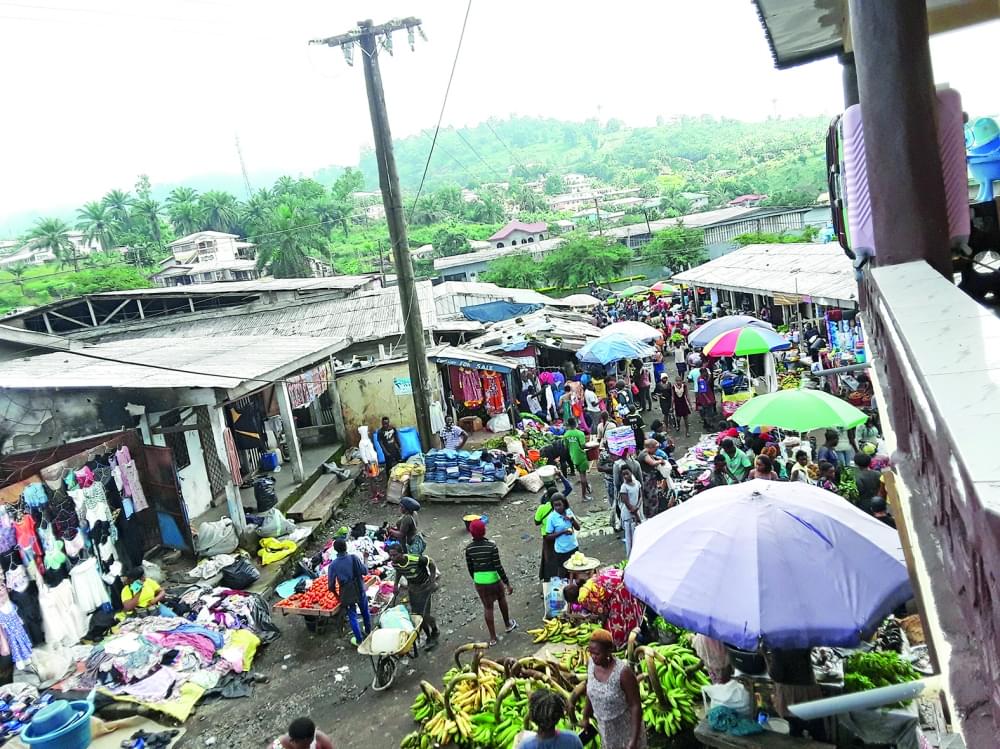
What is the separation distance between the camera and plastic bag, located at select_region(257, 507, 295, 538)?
1230 centimetres

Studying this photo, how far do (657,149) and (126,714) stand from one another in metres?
163

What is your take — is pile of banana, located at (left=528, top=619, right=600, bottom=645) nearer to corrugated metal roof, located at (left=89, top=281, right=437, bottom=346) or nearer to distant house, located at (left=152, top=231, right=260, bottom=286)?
corrugated metal roof, located at (left=89, top=281, right=437, bottom=346)

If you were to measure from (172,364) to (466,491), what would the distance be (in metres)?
5.52

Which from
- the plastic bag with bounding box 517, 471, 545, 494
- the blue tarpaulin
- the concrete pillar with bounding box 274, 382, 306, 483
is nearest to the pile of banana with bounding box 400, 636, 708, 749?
the plastic bag with bounding box 517, 471, 545, 494

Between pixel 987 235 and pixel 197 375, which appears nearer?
pixel 987 235

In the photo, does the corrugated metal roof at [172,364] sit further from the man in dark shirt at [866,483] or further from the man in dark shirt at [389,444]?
the man in dark shirt at [866,483]

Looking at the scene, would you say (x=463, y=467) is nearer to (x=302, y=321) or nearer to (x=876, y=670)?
(x=876, y=670)

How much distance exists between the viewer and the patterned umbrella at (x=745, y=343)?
46.1 feet

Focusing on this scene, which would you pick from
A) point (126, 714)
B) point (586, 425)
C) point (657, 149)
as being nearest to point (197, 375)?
point (126, 714)

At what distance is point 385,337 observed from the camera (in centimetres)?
1988

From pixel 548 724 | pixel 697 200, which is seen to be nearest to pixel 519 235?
pixel 697 200

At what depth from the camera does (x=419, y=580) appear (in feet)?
28.5

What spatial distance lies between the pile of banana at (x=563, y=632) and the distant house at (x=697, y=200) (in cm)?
8226

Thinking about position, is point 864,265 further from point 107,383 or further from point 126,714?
point 107,383
